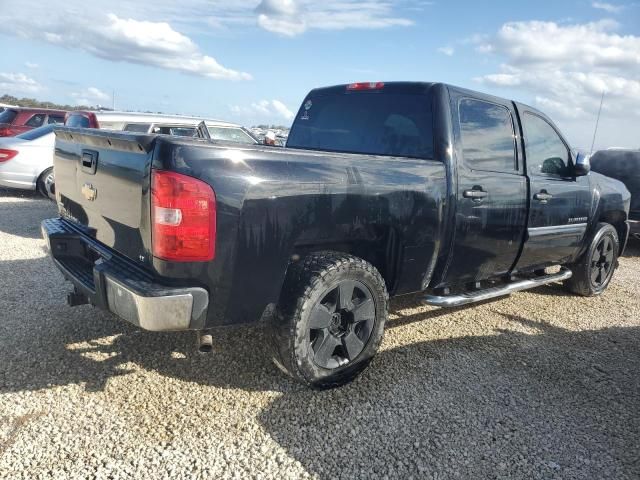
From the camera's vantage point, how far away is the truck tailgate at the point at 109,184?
8.31 ft

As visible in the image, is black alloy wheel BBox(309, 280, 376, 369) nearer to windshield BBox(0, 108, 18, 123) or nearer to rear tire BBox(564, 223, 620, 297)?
rear tire BBox(564, 223, 620, 297)

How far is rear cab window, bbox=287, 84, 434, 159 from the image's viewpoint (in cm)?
371

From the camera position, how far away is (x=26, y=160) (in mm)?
9305

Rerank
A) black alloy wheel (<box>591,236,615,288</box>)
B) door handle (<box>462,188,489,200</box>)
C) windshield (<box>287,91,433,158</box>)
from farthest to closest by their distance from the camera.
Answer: black alloy wheel (<box>591,236,615,288</box>) < windshield (<box>287,91,433,158</box>) < door handle (<box>462,188,489,200</box>)

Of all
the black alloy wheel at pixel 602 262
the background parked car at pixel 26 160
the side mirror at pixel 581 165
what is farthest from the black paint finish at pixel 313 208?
the background parked car at pixel 26 160

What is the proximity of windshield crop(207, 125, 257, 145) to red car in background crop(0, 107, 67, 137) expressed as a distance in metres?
5.75

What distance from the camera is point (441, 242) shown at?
3508mm

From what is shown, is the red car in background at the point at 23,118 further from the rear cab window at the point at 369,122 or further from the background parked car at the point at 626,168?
the background parked car at the point at 626,168

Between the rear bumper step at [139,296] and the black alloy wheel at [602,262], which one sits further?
the black alloy wheel at [602,262]

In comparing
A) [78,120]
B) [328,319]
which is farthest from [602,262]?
[78,120]

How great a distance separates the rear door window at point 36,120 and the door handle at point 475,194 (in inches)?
506

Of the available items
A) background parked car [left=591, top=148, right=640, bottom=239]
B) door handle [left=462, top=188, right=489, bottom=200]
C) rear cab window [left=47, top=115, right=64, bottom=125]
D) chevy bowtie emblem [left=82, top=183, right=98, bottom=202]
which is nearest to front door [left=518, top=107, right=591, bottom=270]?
door handle [left=462, top=188, right=489, bottom=200]

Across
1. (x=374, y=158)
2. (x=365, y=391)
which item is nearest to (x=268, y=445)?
(x=365, y=391)

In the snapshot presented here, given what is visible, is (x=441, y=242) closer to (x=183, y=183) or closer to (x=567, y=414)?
(x=567, y=414)
